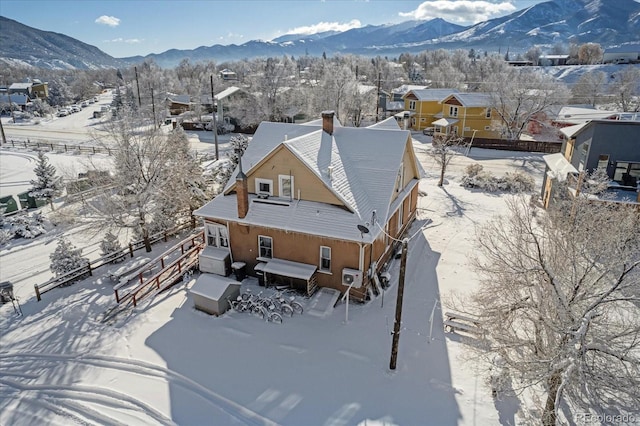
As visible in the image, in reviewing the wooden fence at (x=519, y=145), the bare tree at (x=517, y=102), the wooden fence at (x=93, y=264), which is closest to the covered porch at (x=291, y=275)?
the wooden fence at (x=93, y=264)

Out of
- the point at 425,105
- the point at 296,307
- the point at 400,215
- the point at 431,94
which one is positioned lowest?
the point at 296,307

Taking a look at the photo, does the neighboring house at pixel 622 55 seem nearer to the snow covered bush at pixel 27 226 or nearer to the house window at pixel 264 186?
the house window at pixel 264 186

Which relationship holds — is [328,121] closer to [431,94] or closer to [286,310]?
[286,310]

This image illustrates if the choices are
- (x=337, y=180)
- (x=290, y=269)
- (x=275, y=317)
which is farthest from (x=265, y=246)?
(x=337, y=180)

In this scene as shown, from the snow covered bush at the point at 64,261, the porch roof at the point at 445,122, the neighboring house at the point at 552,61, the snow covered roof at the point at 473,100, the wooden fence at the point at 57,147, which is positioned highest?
the neighboring house at the point at 552,61

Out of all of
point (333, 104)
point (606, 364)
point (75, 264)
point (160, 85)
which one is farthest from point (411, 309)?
point (160, 85)

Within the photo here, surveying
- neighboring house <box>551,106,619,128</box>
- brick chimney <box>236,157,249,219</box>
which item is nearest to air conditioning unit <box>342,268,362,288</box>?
brick chimney <box>236,157,249,219</box>
